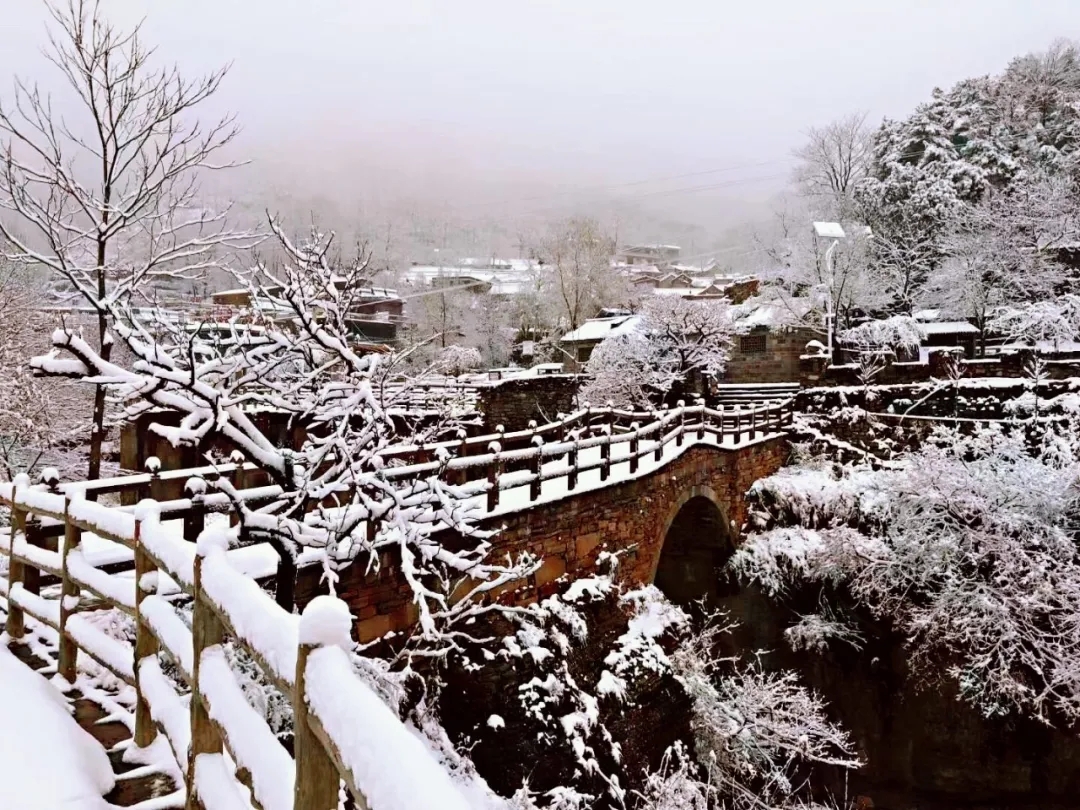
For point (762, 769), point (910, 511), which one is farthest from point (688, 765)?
point (910, 511)

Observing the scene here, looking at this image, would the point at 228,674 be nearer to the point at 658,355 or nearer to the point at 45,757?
the point at 45,757

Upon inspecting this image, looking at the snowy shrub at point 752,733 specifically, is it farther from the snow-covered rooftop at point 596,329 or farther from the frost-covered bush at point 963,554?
the snow-covered rooftop at point 596,329

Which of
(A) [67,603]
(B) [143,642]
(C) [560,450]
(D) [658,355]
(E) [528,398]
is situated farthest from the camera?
(E) [528,398]

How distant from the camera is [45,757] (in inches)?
113

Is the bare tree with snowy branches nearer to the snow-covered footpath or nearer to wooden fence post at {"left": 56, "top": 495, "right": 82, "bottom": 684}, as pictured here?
wooden fence post at {"left": 56, "top": 495, "right": 82, "bottom": 684}

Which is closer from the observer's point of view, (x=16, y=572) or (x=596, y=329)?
(x=16, y=572)

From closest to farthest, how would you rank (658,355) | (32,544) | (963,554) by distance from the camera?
(32,544), (963,554), (658,355)

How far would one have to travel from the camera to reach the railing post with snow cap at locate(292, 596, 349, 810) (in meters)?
1.52

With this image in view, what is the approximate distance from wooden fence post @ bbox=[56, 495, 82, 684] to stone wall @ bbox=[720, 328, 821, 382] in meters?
26.7

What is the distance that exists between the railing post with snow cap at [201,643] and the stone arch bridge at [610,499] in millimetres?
3622

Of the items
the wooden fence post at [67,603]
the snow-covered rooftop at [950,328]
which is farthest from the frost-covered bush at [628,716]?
the snow-covered rooftop at [950,328]

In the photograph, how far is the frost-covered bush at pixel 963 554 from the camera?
11328 millimetres

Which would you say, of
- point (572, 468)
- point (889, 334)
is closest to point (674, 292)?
point (889, 334)

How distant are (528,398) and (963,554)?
16.2 metres
